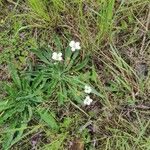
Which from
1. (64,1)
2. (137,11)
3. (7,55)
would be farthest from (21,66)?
(137,11)

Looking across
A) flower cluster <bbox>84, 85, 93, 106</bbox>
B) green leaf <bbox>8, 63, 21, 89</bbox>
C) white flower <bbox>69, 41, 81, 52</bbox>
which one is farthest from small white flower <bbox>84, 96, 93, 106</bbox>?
green leaf <bbox>8, 63, 21, 89</bbox>

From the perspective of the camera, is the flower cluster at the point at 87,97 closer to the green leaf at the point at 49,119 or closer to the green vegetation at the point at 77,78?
the green vegetation at the point at 77,78

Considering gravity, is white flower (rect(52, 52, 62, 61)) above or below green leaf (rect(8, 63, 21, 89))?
above

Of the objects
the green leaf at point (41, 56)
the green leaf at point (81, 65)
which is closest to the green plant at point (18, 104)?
the green leaf at point (41, 56)

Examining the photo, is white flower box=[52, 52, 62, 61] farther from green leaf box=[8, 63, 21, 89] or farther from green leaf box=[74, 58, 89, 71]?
green leaf box=[8, 63, 21, 89]

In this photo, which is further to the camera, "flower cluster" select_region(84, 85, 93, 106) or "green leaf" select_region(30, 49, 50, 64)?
"green leaf" select_region(30, 49, 50, 64)

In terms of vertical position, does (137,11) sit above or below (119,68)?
above

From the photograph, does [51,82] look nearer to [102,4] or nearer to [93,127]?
[93,127]

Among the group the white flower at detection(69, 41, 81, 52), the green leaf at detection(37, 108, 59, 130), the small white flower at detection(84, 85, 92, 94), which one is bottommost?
the green leaf at detection(37, 108, 59, 130)
